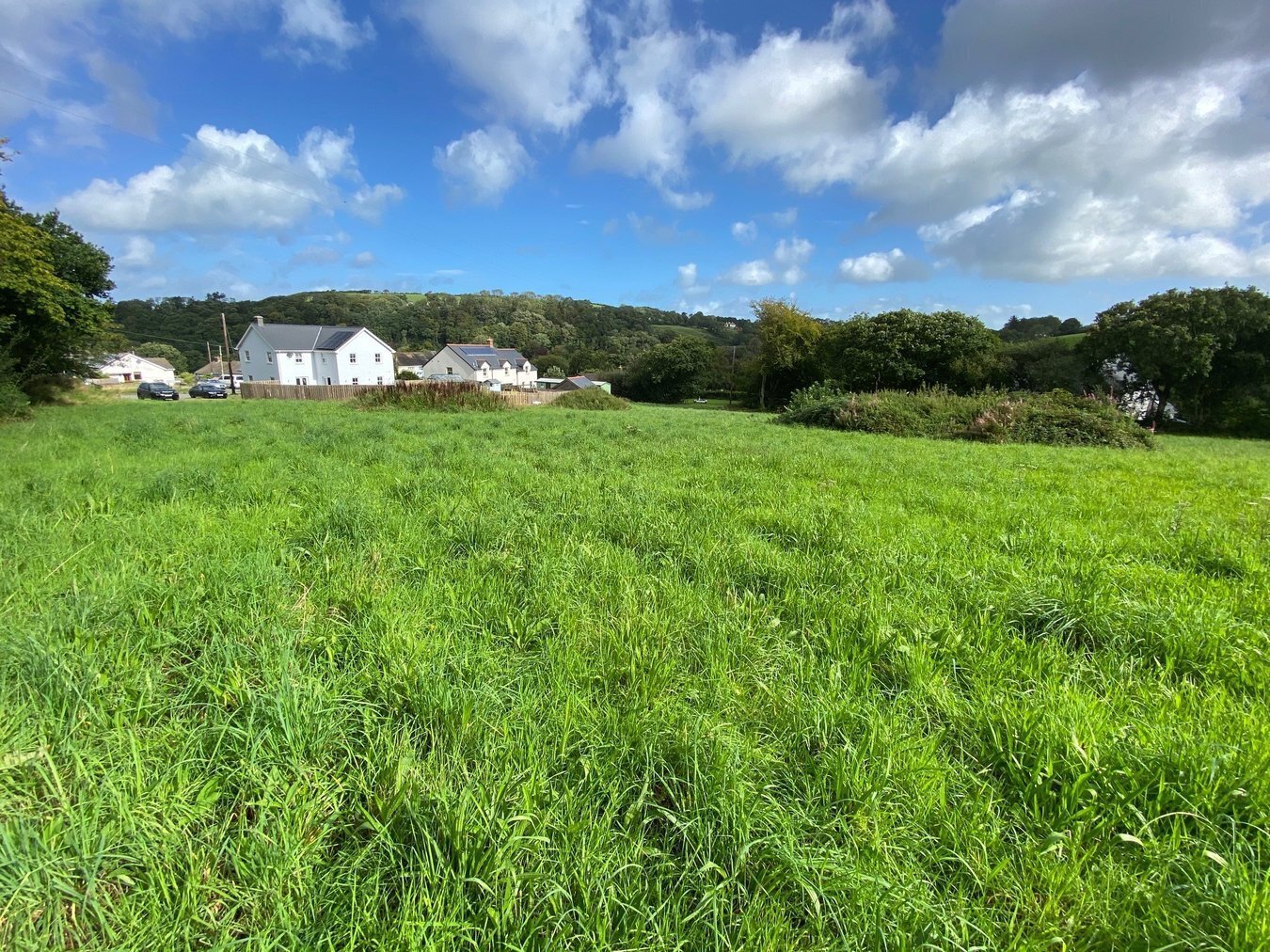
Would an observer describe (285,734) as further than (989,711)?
No

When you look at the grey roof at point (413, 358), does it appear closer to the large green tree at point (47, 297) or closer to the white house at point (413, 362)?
the white house at point (413, 362)

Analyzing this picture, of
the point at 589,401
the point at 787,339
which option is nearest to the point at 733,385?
the point at 787,339

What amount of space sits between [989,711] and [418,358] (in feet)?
299

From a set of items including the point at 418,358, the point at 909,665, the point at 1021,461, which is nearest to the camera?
the point at 909,665

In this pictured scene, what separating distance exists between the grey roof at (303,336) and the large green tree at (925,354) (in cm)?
5472

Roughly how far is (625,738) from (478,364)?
76988mm

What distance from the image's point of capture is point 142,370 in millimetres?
78125

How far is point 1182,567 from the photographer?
3549mm

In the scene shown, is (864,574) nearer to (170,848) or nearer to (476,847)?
(476,847)

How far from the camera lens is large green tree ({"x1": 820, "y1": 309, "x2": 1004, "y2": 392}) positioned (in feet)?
105

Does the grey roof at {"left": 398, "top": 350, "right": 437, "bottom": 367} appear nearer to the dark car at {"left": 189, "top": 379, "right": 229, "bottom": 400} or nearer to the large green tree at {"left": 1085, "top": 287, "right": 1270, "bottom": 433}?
the dark car at {"left": 189, "top": 379, "right": 229, "bottom": 400}

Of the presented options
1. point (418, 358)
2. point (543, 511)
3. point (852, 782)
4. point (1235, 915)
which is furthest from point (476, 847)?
point (418, 358)

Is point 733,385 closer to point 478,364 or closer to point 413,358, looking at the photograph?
point 478,364

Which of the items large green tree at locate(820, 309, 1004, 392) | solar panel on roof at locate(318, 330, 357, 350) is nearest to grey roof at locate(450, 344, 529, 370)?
solar panel on roof at locate(318, 330, 357, 350)
